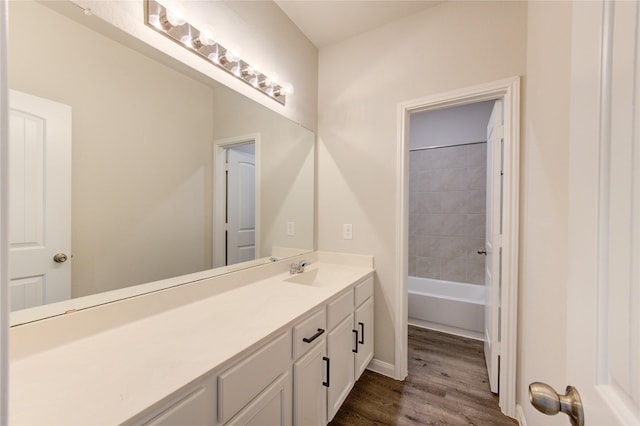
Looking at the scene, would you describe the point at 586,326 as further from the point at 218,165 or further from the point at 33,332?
the point at 218,165

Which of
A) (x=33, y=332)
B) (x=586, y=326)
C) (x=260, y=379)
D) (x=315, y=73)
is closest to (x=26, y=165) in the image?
(x=33, y=332)

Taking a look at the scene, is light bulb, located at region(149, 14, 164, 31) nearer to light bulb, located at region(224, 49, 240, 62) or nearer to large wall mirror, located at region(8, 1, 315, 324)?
large wall mirror, located at region(8, 1, 315, 324)

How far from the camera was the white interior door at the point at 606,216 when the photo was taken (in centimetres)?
34

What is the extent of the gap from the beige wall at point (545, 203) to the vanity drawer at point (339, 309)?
0.90 m

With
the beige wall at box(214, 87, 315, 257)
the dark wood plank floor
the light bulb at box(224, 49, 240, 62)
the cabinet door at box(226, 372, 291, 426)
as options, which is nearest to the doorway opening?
the dark wood plank floor

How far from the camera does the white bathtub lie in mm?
2518

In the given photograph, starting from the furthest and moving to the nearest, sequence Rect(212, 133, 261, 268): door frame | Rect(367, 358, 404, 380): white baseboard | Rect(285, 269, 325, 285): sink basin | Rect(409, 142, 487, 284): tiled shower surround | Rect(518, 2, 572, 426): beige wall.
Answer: Rect(409, 142, 487, 284): tiled shower surround
Rect(367, 358, 404, 380): white baseboard
Rect(285, 269, 325, 285): sink basin
Rect(212, 133, 261, 268): door frame
Rect(518, 2, 572, 426): beige wall

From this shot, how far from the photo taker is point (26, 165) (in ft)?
2.61

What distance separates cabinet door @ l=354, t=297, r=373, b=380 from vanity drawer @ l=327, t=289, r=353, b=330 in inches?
6.4

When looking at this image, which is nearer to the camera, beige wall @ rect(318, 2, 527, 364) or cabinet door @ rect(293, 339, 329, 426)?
cabinet door @ rect(293, 339, 329, 426)

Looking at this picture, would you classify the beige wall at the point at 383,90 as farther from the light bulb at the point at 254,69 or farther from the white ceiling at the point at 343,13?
the light bulb at the point at 254,69

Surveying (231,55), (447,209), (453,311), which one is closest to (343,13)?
(231,55)

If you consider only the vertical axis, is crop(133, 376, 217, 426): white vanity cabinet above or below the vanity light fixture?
below

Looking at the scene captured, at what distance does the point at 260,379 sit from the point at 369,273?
3.74 feet
